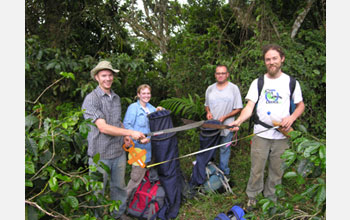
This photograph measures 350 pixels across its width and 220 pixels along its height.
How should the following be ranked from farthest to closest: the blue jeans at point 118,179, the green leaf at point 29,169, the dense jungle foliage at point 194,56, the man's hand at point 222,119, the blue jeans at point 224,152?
the blue jeans at point 224,152
the man's hand at point 222,119
the dense jungle foliage at point 194,56
the blue jeans at point 118,179
the green leaf at point 29,169

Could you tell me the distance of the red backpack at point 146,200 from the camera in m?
3.17

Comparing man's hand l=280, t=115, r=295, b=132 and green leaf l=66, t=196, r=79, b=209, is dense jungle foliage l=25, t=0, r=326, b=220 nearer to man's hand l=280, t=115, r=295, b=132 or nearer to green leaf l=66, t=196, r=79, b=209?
man's hand l=280, t=115, r=295, b=132

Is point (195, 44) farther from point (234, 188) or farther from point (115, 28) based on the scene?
point (234, 188)

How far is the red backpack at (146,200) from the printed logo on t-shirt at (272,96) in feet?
5.76

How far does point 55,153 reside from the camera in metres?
Answer: 1.39

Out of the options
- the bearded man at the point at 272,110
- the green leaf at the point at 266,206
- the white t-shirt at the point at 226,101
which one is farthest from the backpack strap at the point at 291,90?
the green leaf at the point at 266,206

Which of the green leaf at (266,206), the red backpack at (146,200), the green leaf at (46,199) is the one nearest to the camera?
the green leaf at (46,199)

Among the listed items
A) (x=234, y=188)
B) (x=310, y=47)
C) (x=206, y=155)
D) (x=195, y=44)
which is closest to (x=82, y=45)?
(x=195, y=44)

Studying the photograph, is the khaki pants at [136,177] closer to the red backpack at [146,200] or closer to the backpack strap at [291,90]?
the red backpack at [146,200]

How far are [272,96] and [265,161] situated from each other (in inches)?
32.1

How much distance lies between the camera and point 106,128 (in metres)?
2.64

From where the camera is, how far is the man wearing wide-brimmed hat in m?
2.66

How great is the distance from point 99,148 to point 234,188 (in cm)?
225

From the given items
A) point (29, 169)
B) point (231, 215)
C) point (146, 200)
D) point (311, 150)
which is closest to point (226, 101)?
point (231, 215)
